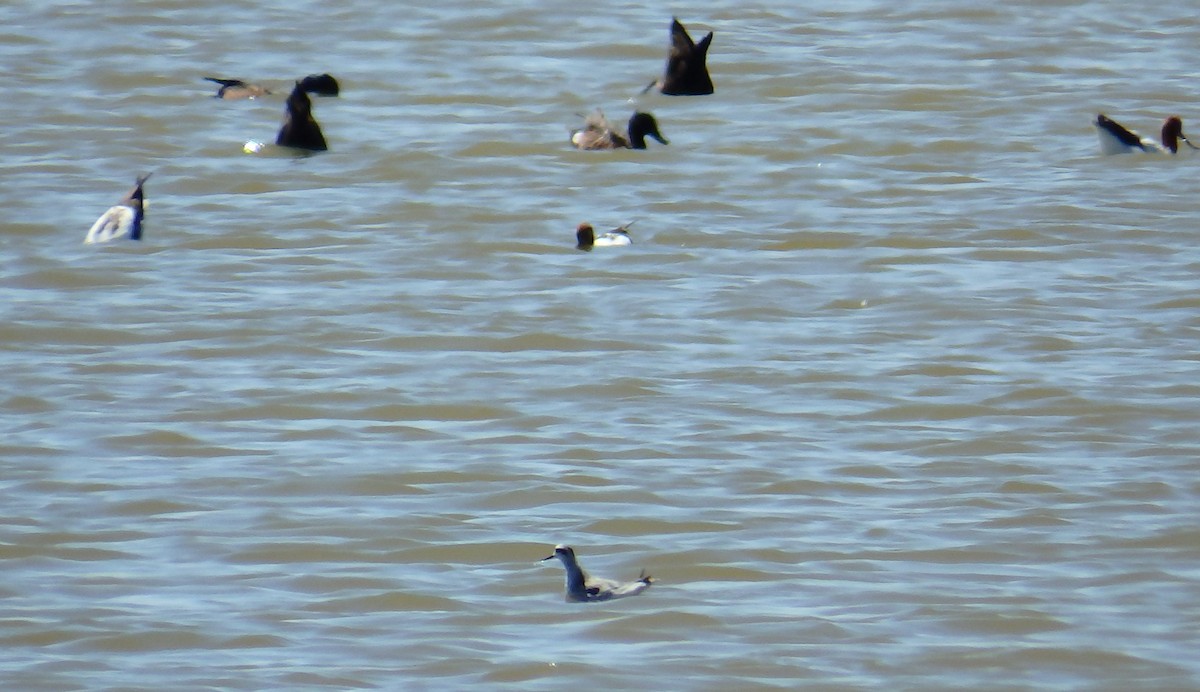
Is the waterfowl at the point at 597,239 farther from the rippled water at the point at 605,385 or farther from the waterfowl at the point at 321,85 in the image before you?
the waterfowl at the point at 321,85

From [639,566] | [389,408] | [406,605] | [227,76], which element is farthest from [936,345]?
[227,76]

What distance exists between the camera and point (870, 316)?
36.4 ft

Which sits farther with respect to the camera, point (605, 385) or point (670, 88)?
point (670, 88)

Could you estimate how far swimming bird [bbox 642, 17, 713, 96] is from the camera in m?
17.0

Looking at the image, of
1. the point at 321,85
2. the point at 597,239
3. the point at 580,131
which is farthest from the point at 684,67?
the point at 597,239

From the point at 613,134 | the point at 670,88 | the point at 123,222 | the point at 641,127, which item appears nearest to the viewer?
the point at 123,222

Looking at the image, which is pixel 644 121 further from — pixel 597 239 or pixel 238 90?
pixel 238 90

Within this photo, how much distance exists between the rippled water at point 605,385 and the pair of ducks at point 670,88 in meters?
0.16

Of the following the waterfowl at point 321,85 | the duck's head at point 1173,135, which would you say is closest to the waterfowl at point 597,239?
the duck's head at point 1173,135

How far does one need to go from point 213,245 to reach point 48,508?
460cm

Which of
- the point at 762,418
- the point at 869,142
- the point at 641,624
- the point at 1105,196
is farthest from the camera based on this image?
the point at 869,142

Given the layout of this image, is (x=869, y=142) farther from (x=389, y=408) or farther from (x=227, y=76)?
(x=389, y=408)

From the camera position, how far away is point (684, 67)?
55.9 ft

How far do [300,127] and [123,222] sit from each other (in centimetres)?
269
